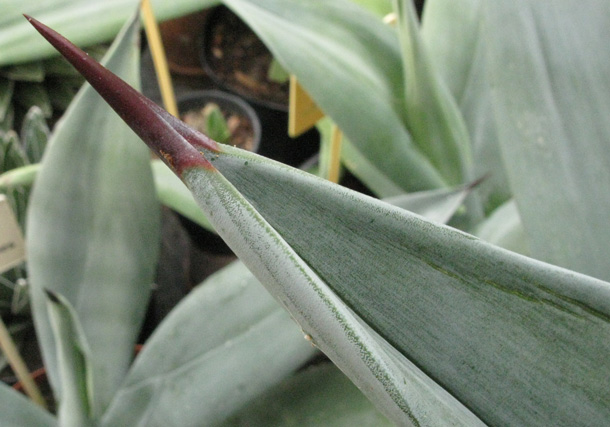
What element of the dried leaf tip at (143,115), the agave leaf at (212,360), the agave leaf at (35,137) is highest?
the dried leaf tip at (143,115)

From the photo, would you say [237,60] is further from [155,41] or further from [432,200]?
[432,200]

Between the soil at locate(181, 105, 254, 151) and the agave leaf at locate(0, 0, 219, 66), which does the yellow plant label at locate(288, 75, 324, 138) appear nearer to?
the agave leaf at locate(0, 0, 219, 66)

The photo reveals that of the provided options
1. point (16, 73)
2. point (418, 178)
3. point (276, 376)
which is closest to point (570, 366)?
point (276, 376)

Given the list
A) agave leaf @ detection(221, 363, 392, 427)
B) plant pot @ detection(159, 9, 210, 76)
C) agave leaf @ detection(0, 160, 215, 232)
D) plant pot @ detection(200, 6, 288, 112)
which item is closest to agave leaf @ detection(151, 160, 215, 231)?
agave leaf @ detection(0, 160, 215, 232)

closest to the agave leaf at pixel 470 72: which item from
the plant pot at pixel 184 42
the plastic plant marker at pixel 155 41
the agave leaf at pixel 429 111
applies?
the agave leaf at pixel 429 111

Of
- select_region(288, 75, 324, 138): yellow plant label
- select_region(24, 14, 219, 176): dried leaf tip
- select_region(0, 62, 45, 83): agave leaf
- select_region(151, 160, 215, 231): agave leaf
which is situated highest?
select_region(0, 62, 45, 83): agave leaf

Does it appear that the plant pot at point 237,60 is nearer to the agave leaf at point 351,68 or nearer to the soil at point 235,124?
the soil at point 235,124
